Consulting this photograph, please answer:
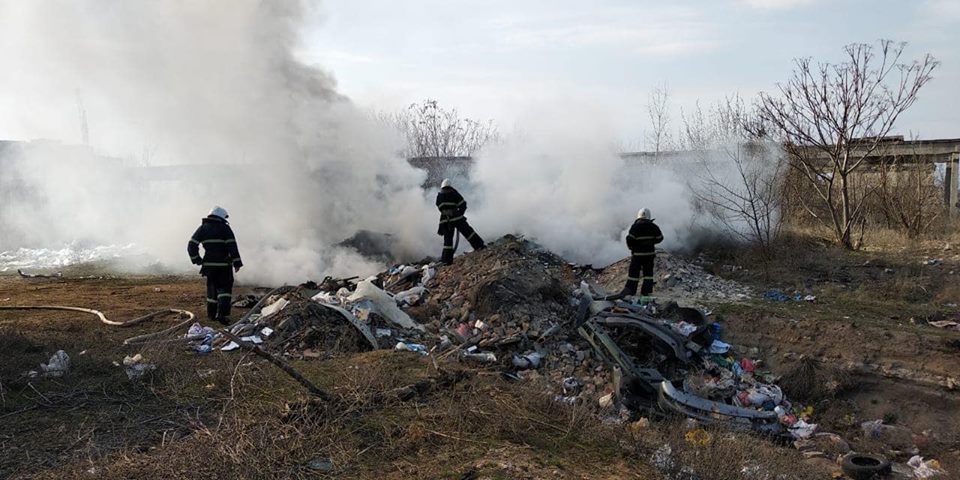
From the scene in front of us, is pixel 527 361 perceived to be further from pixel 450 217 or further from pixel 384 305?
pixel 450 217

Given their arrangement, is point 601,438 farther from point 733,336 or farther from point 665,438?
point 733,336

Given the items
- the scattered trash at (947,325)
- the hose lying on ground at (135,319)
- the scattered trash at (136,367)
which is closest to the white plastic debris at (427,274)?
the hose lying on ground at (135,319)

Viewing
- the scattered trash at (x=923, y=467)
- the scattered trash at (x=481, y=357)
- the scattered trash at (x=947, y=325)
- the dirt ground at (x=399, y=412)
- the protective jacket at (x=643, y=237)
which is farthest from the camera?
the protective jacket at (x=643, y=237)

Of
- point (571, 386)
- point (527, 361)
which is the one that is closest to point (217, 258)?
point (527, 361)

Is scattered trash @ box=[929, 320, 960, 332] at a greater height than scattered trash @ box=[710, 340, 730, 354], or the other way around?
scattered trash @ box=[929, 320, 960, 332]

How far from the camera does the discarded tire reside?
5.81 m

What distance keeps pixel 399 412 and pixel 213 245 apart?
17.4 feet

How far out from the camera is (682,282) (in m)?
11.5

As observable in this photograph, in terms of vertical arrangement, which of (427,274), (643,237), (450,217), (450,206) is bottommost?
(427,274)

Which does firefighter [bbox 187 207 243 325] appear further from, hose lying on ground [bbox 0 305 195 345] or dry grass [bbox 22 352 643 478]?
dry grass [bbox 22 352 643 478]

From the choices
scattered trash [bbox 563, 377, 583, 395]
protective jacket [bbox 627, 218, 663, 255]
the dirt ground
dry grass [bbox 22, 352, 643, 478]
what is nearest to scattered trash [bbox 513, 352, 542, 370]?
scattered trash [bbox 563, 377, 583, 395]

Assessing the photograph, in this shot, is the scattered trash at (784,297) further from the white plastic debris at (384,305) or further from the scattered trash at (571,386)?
the white plastic debris at (384,305)

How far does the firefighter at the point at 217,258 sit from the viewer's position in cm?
932

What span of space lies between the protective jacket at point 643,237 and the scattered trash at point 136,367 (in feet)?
22.9
